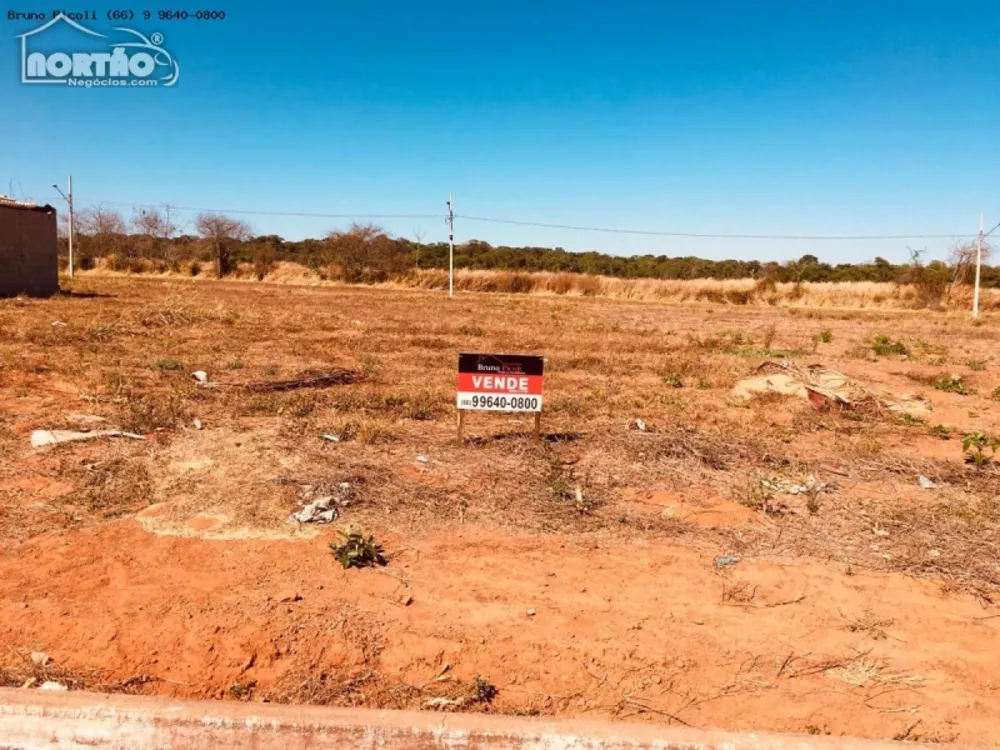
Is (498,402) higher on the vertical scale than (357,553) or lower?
higher

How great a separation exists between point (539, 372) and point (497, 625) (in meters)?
2.98

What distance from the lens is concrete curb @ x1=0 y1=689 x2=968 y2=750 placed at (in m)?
2.82

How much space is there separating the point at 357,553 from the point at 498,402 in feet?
8.13

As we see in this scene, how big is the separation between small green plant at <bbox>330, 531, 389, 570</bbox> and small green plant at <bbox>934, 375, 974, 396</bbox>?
954 cm

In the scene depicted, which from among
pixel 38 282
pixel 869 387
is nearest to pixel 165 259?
pixel 38 282

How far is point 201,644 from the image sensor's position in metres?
3.53

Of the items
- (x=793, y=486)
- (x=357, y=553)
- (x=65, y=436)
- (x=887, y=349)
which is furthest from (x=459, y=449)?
(x=887, y=349)

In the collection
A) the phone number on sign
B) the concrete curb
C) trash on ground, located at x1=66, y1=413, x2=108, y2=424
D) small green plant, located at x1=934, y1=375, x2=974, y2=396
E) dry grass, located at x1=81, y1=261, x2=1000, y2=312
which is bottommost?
the concrete curb

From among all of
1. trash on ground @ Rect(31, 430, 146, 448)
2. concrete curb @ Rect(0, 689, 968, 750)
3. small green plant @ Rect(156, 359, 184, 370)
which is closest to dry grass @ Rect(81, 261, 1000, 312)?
small green plant @ Rect(156, 359, 184, 370)

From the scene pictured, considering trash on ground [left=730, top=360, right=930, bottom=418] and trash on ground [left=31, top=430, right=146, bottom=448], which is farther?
trash on ground [left=730, top=360, right=930, bottom=418]

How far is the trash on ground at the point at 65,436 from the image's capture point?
6285 mm

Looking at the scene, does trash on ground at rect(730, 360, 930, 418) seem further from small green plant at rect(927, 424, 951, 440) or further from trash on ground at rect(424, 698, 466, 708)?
trash on ground at rect(424, 698, 466, 708)

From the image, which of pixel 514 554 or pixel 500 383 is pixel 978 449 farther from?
pixel 514 554

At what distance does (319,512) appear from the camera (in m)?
4.97
